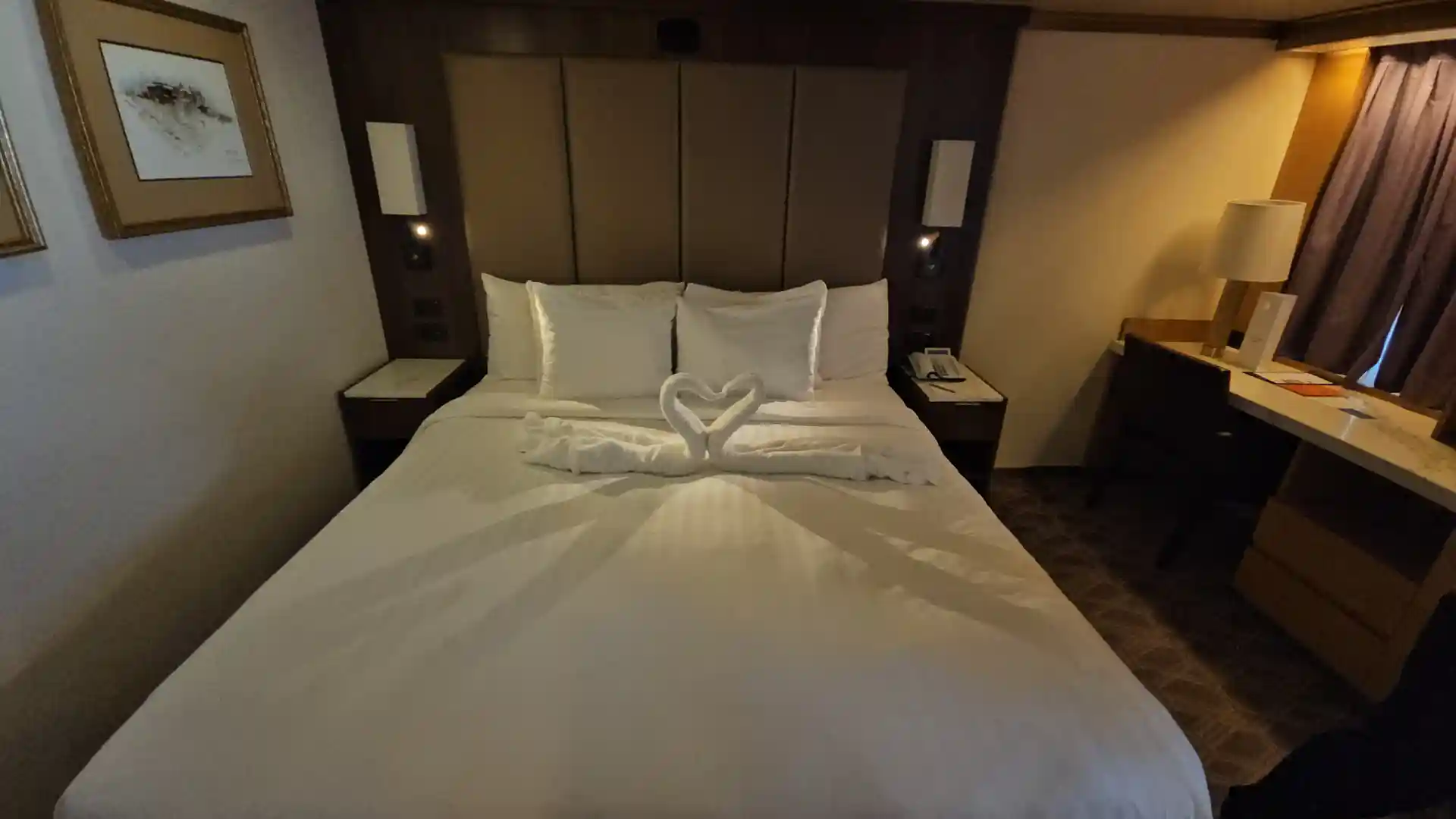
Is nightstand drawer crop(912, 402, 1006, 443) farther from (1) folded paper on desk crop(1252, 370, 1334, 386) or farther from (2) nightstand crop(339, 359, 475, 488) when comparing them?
(2) nightstand crop(339, 359, 475, 488)

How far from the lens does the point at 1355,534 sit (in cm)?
197

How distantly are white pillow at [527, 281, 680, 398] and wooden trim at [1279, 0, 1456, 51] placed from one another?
2.62 meters

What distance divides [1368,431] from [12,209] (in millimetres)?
3542

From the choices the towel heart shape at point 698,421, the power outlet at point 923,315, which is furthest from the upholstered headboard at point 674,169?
the towel heart shape at point 698,421

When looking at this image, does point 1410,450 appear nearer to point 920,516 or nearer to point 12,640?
point 920,516

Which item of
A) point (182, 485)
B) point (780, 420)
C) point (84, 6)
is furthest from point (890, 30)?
point (182, 485)

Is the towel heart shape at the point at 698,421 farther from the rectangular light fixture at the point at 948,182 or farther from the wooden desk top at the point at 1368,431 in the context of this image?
the wooden desk top at the point at 1368,431

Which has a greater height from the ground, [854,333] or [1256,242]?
[1256,242]

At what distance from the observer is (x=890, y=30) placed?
7.74 ft

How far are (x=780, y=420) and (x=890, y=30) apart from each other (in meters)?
1.54

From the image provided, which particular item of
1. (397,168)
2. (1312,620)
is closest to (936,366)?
(1312,620)

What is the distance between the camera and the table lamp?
7.86ft

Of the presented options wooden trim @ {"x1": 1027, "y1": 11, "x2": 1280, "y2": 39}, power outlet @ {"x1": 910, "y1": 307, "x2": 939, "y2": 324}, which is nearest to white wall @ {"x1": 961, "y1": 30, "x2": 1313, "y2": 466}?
wooden trim @ {"x1": 1027, "y1": 11, "x2": 1280, "y2": 39}

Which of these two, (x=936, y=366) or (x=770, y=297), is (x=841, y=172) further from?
(x=936, y=366)
